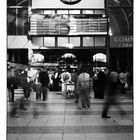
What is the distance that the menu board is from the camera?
17.4 feet

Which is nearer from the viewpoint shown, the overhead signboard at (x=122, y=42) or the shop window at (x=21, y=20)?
the overhead signboard at (x=122, y=42)

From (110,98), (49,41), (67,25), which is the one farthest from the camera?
(110,98)

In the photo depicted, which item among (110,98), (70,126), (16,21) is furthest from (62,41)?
(110,98)

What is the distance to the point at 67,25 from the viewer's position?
5.48 m

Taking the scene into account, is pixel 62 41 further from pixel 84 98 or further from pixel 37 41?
pixel 84 98

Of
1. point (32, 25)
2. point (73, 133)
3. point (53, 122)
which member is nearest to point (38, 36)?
point (32, 25)

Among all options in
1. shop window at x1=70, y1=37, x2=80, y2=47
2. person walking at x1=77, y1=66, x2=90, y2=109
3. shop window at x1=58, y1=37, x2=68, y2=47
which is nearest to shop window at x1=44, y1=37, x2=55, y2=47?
shop window at x1=58, y1=37, x2=68, y2=47

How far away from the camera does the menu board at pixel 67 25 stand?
5.31 metres

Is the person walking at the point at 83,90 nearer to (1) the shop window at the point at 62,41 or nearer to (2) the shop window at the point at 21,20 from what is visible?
(1) the shop window at the point at 62,41

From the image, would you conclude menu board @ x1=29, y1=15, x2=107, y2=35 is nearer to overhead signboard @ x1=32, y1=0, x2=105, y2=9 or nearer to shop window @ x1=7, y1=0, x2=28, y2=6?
overhead signboard @ x1=32, y1=0, x2=105, y2=9

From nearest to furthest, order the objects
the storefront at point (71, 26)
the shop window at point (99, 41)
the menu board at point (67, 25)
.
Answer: the storefront at point (71, 26) → the shop window at point (99, 41) → the menu board at point (67, 25)

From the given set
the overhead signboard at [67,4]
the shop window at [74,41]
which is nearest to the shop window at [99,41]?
the shop window at [74,41]

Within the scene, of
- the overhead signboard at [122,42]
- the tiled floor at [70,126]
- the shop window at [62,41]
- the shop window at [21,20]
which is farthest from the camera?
the tiled floor at [70,126]

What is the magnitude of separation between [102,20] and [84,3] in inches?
27.9
